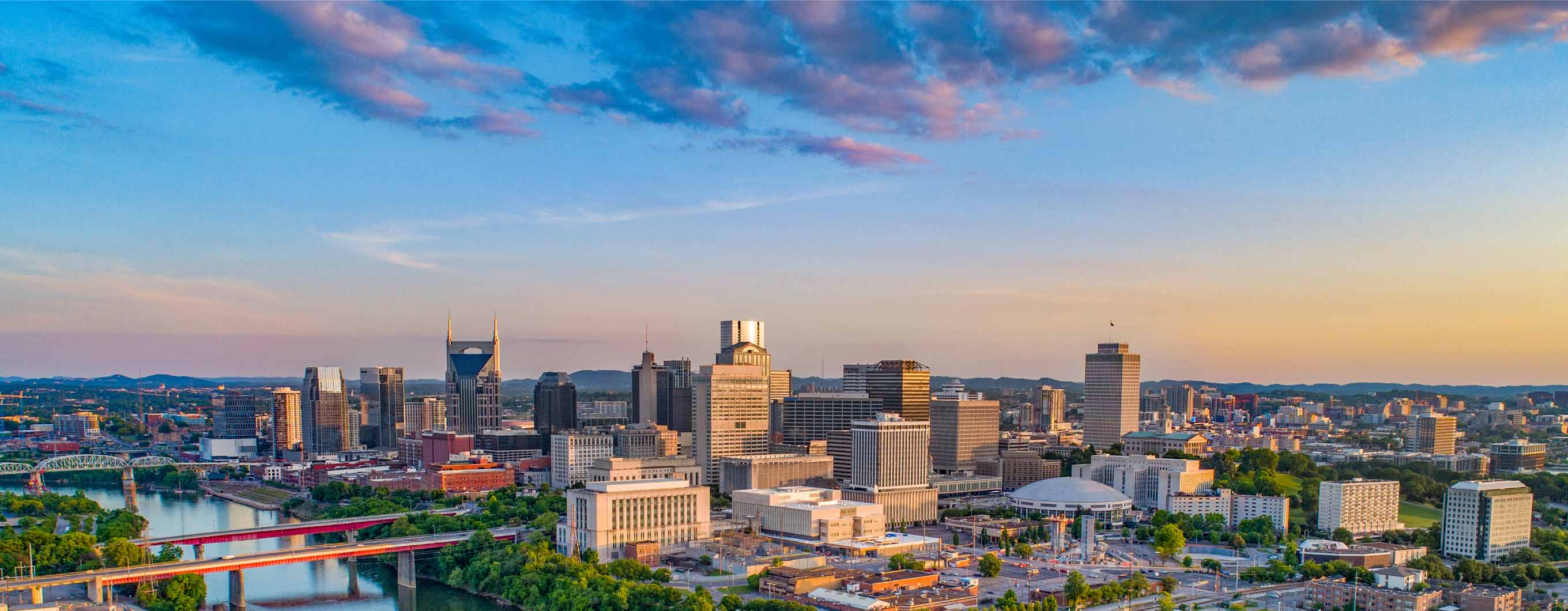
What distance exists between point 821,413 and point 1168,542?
3430cm

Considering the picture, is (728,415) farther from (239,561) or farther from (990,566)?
(239,561)

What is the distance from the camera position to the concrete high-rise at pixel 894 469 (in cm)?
6425

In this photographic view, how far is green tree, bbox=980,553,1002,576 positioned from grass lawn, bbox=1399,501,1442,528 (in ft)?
88.4

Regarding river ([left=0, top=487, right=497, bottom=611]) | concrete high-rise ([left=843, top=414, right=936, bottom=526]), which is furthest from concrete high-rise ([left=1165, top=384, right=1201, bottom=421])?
river ([left=0, top=487, right=497, bottom=611])

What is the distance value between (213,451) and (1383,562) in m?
94.8

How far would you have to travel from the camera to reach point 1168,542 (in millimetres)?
50594

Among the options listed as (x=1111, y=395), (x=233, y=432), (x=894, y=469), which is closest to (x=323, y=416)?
(x=233, y=432)

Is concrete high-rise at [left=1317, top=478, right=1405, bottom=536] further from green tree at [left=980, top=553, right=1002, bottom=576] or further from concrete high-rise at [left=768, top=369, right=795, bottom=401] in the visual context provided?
concrete high-rise at [left=768, top=369, right=795, bottom=401]

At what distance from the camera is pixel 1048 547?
181 feet

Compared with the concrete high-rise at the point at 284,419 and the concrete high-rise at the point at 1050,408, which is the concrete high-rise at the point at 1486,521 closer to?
the concrete high-rise at the point at 1050,408

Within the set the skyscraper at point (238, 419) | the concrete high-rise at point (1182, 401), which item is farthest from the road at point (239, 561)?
the concrete high-rise at point (1182, 401)

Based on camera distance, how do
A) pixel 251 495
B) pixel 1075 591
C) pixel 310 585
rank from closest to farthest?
pixel 1075 591 → pixel 310 585 → pixel 251 495

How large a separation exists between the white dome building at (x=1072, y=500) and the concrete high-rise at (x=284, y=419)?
240 feet

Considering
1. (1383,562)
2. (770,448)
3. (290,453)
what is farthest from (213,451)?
(1383,562)
